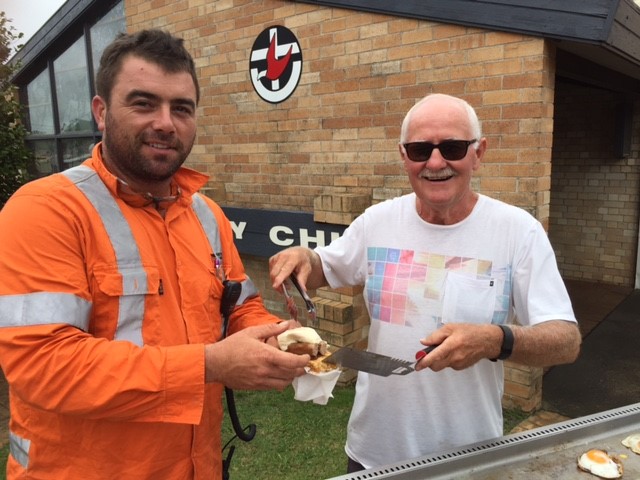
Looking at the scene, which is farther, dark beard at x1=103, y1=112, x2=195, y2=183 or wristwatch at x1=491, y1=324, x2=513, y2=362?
dark beard at x1=103, y1=112, x2=195, y2=183

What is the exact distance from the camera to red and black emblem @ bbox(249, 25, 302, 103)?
5180 millimetres

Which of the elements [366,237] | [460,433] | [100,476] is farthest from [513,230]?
[100,476]

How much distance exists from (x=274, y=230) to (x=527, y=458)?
3.84m

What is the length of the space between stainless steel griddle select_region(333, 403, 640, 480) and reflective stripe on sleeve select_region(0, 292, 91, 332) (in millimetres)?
1042

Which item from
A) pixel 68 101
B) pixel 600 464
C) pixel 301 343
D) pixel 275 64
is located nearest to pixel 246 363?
pixel 301 343

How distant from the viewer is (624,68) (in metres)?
4.97

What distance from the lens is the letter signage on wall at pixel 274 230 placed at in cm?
491

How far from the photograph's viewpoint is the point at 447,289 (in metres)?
2.10

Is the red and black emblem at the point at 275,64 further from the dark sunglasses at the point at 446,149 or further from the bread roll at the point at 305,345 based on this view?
the bread roll at the point at 305,345

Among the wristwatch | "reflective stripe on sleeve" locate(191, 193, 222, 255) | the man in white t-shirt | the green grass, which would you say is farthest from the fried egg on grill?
the green grass

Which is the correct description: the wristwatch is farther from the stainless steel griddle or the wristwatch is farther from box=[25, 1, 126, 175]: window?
box=[25, 1, 126, 175]: window

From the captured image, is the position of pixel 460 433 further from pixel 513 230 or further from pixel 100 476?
pixel 100 476

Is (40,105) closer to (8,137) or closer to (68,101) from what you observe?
(68,101)

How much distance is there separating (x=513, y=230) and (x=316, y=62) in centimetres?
348
